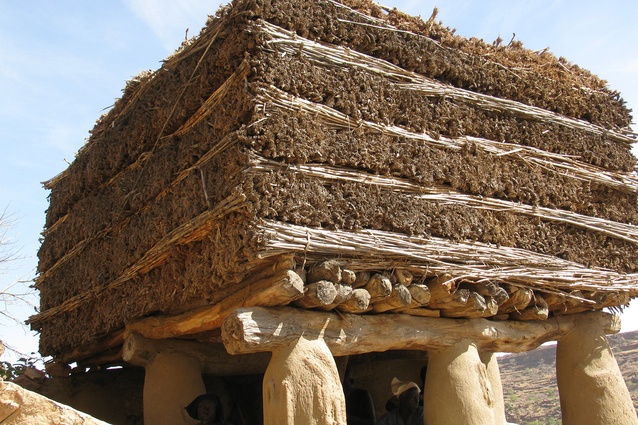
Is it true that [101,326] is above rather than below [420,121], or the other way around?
below

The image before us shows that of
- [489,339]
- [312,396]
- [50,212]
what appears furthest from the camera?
[50,212]

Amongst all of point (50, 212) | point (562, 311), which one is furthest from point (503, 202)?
point (50, 212)

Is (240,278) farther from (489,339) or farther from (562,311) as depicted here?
(562,311)

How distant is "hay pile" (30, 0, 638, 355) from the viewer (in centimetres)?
558

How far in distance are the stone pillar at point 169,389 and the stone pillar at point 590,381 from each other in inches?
144

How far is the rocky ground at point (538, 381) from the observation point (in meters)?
18.4

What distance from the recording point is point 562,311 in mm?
7488

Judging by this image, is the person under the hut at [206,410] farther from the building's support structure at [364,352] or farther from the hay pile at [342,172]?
the hay pile at [342,172]

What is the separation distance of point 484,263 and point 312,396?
2.12 metres

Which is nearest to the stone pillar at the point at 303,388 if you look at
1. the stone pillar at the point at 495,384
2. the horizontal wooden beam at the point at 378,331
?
the horizontal wooden beam at the point at 378,331

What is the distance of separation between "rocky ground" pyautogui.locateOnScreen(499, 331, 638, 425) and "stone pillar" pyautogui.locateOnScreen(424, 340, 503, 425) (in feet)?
33.3

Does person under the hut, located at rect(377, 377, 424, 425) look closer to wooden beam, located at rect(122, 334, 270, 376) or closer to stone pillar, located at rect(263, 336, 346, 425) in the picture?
wooden beam, located at rect(122, 334, 270, 376)

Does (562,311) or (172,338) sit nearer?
(172,338)

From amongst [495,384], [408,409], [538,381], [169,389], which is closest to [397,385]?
[408,409]
